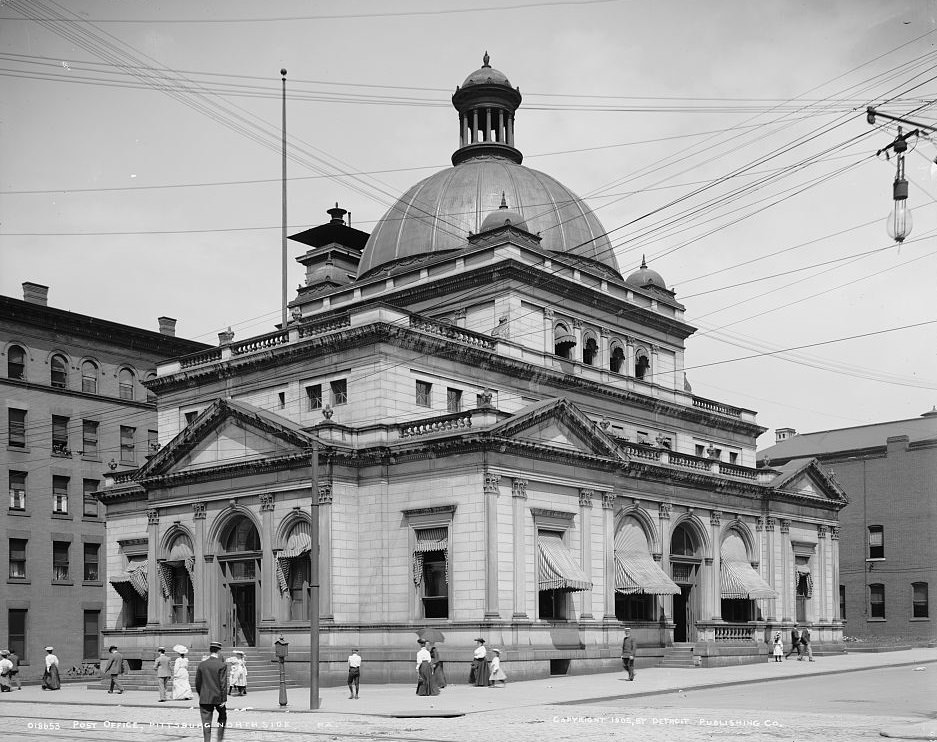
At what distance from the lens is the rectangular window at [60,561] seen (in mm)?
68250

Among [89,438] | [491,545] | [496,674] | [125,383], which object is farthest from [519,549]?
[125,383]

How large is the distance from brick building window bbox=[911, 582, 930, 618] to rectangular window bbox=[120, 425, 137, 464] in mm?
51404

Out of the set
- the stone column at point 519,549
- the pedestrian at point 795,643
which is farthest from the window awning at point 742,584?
the stone column at point 519,549

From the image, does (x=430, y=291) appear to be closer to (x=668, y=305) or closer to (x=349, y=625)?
(x=668, y=305)

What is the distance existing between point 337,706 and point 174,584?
20330mm

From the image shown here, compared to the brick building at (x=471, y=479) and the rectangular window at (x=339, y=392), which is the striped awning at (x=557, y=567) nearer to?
the brick building at (x=471, y=479)

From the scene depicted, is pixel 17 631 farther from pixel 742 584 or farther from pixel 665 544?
pixel 742 584

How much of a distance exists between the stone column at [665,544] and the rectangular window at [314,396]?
16368 mm

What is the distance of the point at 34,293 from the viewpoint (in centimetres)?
7019

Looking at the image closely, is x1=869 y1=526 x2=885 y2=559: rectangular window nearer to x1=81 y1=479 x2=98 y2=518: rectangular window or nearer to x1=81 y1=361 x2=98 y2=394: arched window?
x1=81 y1=479 x2=98 y2=518: rectangular window

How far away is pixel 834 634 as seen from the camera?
65.1 meters

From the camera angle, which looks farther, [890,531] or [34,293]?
[890,531]

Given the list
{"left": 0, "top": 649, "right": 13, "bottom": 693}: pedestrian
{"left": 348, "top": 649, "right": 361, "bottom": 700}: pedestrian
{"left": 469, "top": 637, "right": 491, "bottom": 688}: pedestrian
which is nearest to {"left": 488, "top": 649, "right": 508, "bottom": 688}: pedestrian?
{"left": 469, "top": 637, "right": 491, "bottom": 688}: pedestrian

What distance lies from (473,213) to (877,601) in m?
41.8
